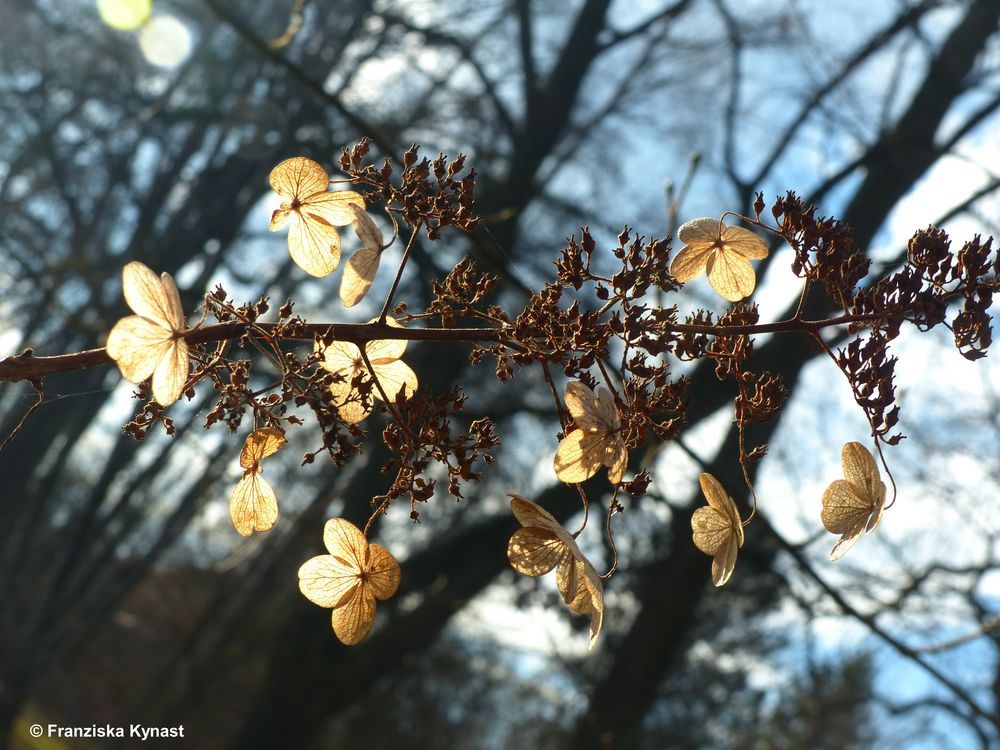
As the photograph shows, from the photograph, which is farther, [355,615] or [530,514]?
[355,615]

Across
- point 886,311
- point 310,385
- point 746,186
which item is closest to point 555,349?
point 310,385

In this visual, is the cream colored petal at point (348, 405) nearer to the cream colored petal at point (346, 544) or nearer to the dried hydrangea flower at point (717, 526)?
the cream colored petal at point (346, 544)

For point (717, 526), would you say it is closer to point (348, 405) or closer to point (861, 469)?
point (861, 469)

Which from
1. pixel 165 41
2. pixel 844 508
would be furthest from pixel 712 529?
pixel 165 41

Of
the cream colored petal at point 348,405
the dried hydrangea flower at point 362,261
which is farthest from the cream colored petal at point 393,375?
the dried hydrangea flower at point 362,261

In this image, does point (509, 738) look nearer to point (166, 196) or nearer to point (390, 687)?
point (390, 687)
